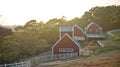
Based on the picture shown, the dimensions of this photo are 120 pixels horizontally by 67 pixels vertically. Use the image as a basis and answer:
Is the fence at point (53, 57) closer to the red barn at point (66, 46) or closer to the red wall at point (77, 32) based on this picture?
the red barn at point (66, 46)

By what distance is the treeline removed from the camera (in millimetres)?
29414

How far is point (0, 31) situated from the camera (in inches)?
1286

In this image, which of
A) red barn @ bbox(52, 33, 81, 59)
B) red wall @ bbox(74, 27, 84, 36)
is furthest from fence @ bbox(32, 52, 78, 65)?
red wall @ bbox(74, 27, 84, 36)

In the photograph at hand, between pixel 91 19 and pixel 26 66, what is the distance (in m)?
39.6

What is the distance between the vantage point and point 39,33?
1859 inches

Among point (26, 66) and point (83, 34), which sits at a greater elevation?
point (83, 34)

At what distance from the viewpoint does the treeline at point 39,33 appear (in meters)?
29.4

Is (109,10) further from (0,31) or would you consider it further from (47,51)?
(0,31)

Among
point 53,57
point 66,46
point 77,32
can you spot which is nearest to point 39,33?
point 77,32

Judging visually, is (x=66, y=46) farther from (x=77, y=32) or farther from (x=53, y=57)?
(x=77, y=32)

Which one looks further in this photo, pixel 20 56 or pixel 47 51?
pixel 47 51

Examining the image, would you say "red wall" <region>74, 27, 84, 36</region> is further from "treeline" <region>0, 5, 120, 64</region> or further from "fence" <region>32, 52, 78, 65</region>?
"fence" <region>32, 52, 78, 65</region>

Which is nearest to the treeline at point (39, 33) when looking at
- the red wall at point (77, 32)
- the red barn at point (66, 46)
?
the red barn at point (66, 46)

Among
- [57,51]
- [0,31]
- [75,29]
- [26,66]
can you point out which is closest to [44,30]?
[75,29]
